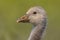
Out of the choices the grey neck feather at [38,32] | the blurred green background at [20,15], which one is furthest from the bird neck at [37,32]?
the blurred green background at [20,15]

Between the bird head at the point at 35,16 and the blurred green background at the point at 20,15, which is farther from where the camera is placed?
the blurred green background at the point at 20,15

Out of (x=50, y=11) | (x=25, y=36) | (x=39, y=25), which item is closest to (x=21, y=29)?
(x=25, y=36)

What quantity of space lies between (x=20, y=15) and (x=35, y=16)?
1379mm

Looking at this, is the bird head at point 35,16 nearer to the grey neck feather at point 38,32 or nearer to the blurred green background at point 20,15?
the grey neck feather at point 38,32

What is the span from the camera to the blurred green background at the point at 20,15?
390 cm

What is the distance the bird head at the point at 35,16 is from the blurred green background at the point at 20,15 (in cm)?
123

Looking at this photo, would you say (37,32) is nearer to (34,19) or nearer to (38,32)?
(38,32)

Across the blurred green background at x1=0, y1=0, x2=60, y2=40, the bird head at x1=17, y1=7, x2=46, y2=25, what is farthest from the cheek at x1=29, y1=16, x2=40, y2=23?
the blurred green background at x1=0, y1=0, x2=60, y2=40

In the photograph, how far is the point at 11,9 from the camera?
4078 mm

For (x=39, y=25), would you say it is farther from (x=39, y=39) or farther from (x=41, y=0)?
(x=41, y=0)

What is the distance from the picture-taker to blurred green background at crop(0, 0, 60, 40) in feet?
12.8

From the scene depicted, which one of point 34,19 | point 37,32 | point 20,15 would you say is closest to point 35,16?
point 34,19

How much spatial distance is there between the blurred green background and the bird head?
4.03 ft

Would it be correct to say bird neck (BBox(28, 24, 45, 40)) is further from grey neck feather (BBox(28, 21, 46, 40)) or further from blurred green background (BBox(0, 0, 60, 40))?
blurred green background (BBox(0, 0, 60, 40))
